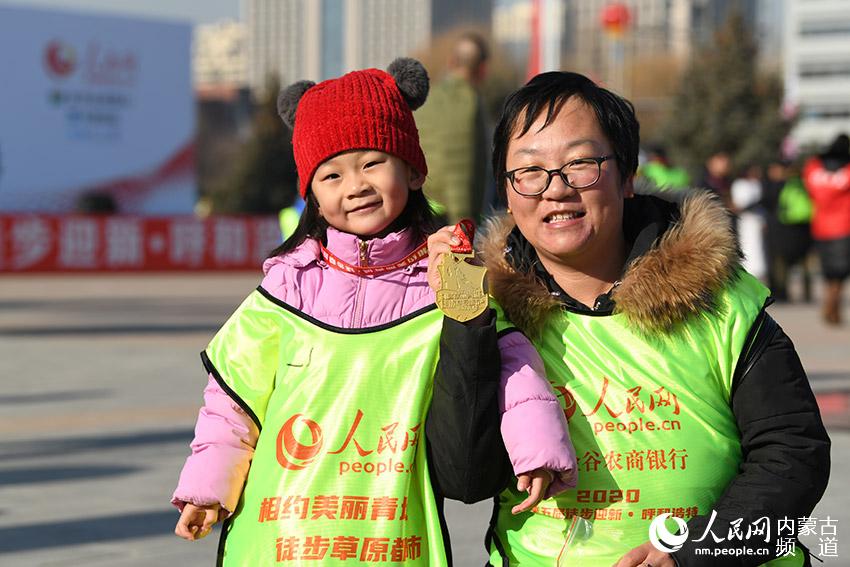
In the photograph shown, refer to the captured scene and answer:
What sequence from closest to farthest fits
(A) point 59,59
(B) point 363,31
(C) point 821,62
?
(A) point 59,59, (C) point 821,62, (B) point 363,31

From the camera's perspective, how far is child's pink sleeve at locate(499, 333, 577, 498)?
2566 millimetres

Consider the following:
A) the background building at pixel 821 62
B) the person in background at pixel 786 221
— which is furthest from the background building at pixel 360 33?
the person in background at pixel 786 221

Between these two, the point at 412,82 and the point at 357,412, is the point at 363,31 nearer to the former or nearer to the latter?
the point at 412,82

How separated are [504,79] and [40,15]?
2705cm

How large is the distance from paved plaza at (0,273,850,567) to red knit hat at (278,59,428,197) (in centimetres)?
244

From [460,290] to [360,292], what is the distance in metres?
0.31

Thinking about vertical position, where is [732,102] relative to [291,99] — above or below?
below

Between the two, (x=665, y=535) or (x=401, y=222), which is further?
(x=401, y=222)

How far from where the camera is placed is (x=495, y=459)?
2.63 metres

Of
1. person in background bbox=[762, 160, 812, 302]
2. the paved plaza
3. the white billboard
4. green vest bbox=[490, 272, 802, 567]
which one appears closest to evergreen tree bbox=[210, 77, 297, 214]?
the white billboard

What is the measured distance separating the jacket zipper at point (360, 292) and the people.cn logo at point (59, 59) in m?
36.7

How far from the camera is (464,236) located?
8.49ft

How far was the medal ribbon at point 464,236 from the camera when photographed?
2.57 meters

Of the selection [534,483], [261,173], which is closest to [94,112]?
[261,173]
